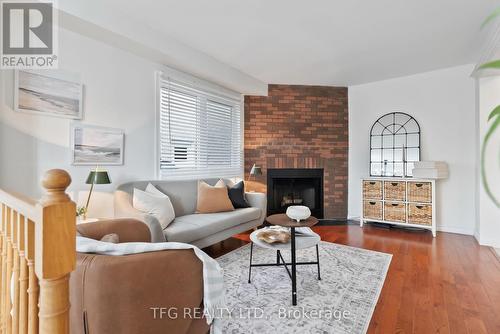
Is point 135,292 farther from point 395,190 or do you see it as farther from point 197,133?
point 395,190

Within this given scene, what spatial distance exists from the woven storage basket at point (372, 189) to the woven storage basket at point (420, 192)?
41cm

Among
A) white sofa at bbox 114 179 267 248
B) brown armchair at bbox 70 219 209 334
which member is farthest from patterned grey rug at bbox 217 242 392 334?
brown armchair at bbox 70 219 209 334

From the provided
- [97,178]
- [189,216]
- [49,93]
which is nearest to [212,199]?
[189,216]

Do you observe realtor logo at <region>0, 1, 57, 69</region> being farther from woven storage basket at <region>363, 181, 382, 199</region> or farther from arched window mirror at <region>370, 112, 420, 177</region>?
arched window mirror at <region>370, 112, 420, 177</region>

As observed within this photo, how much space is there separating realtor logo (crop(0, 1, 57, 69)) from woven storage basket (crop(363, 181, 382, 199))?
443cm

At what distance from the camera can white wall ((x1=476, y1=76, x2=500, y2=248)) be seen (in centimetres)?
329

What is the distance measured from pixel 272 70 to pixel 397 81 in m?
2.15

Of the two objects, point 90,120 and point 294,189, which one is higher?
point 90,120

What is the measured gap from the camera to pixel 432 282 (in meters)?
2.35

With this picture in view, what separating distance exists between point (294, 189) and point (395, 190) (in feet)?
5.43

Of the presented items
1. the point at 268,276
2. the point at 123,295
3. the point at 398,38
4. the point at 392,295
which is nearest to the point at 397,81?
the point at 398,38

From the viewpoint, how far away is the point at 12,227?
92 centimetres

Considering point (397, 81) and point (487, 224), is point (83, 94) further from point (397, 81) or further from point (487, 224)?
point (487, 224)

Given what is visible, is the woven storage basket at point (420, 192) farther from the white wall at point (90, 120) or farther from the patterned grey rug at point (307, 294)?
the white wall at point (90, 120)
